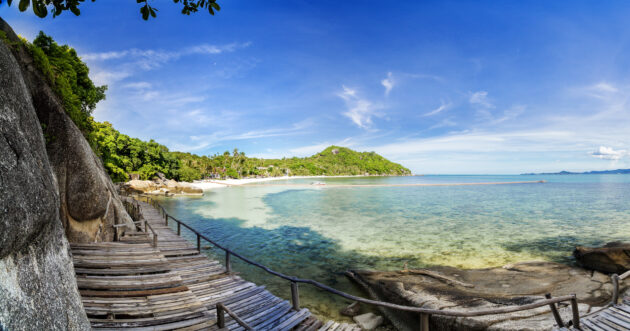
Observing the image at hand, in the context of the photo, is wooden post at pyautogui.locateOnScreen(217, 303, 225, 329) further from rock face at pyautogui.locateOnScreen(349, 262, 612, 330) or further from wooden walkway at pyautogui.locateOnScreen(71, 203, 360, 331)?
rock face at pyautogui.locateOnScreen(349, 262, 612, 330)

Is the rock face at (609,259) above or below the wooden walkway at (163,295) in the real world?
below

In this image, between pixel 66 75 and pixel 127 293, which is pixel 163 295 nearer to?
pixel 127 293

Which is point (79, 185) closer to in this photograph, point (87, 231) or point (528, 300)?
point (87, 231)

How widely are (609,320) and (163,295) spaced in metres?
10.7

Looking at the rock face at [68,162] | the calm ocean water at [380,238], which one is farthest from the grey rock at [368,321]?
the rock face at [68,162]

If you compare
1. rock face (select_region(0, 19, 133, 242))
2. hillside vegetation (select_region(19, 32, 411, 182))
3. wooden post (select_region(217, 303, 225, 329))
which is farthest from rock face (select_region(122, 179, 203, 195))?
wooden post (select_region(217, 303, 225, 329))

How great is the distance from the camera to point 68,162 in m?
8.88

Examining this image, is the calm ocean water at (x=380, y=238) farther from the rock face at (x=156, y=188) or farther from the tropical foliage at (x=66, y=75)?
the rock face at (x=156, y=188)

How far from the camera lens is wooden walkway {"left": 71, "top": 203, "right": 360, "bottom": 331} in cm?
572

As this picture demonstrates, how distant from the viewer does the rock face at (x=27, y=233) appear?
2.45 meters

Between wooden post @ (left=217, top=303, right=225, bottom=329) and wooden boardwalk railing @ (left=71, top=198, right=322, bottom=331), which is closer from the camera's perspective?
wooden post @ (left=217, top=303, right=225, bottom=329)

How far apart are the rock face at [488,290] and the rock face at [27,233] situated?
26.4ft

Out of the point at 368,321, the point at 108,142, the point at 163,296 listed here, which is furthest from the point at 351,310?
the point at 108,142

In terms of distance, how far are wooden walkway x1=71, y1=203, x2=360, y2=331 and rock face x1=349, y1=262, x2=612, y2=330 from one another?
3385mm
